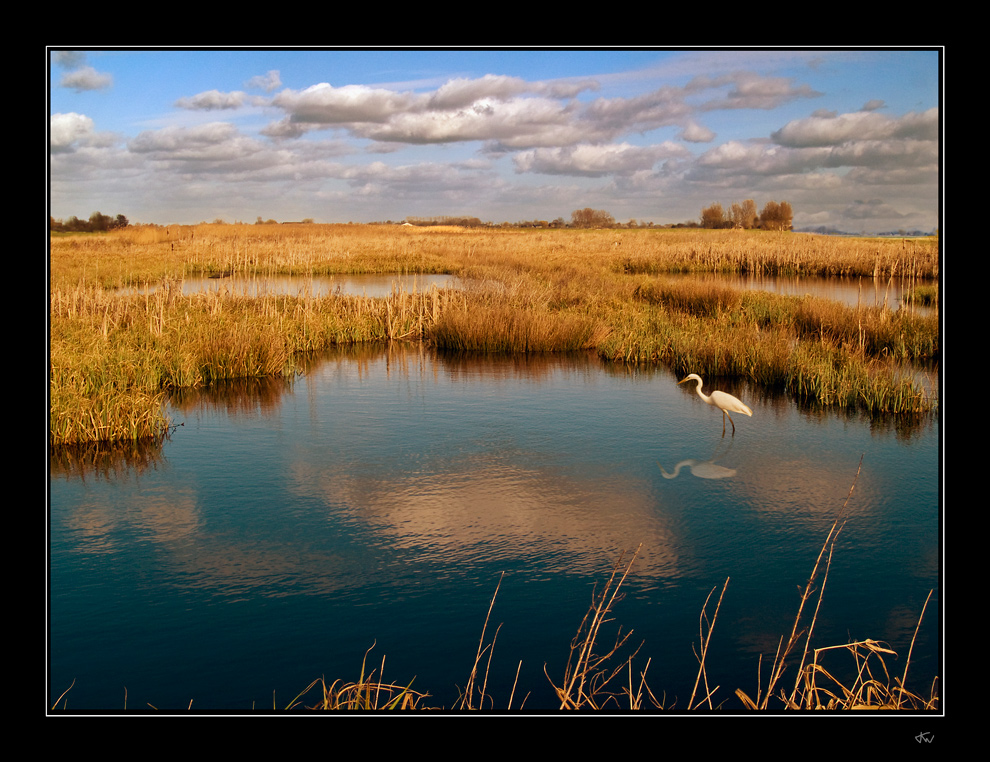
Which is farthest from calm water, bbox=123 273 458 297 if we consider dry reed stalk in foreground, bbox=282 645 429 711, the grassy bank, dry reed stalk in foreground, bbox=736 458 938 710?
dry reed stalk in foreground, bbox=736 458 938 710

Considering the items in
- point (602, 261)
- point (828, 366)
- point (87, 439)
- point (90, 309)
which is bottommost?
point (87, 439)

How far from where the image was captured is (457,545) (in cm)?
614

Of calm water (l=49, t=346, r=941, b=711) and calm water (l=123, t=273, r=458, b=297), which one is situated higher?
calm water (l=123, t=273, r=458, b=297)

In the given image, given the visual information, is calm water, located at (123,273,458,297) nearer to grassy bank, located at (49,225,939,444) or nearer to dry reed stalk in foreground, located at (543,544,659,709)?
grassy bank, located at (49,225,939,444)

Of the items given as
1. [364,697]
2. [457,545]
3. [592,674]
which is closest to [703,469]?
[457,545]

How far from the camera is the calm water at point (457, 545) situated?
15.5 ft

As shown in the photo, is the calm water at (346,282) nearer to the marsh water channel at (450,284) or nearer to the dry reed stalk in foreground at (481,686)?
the marsh water channel at (450,284)

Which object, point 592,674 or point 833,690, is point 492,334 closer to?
point 592,674

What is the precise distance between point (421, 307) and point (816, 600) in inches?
476

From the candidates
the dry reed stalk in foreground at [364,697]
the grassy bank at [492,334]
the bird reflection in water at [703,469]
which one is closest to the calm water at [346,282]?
the grassy bank at [492,334]

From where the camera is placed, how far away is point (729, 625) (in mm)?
5105

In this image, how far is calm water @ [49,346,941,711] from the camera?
474cm
